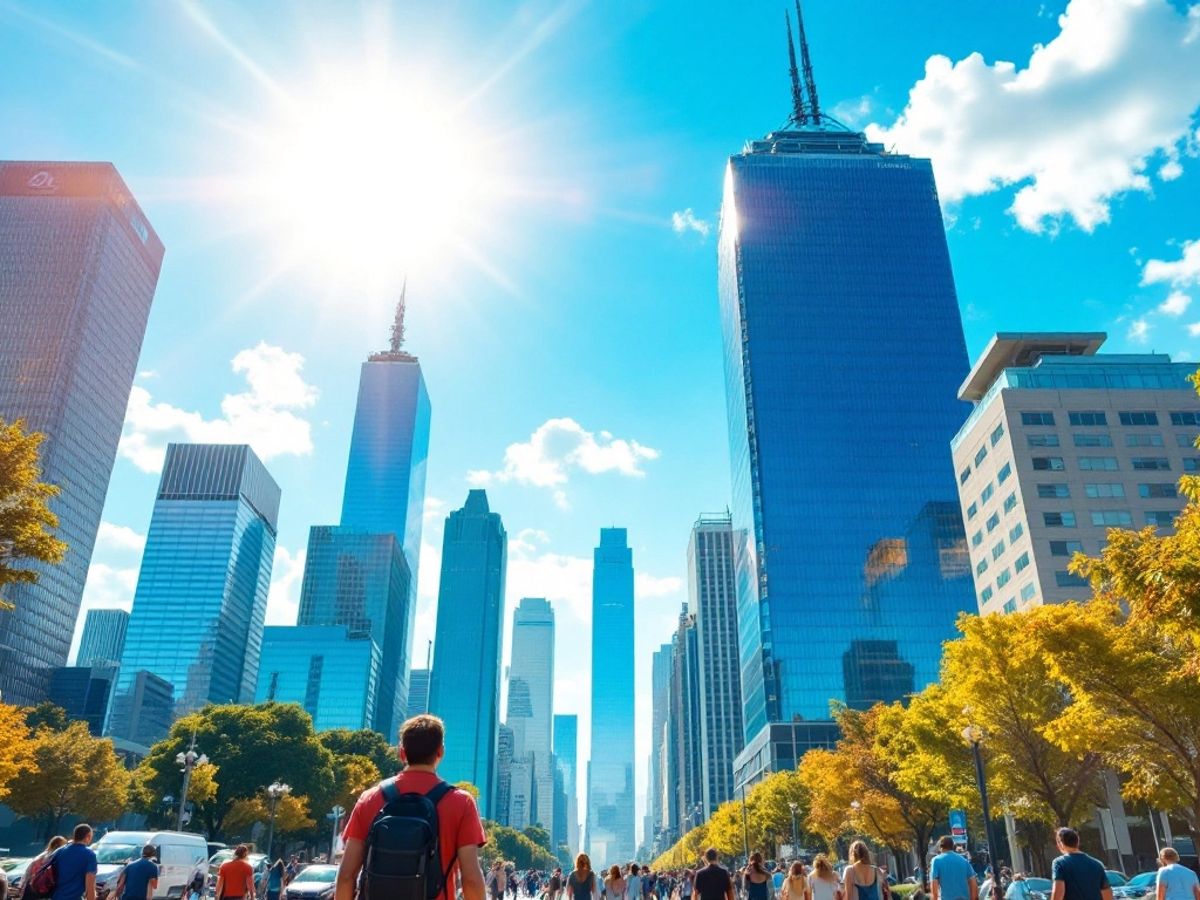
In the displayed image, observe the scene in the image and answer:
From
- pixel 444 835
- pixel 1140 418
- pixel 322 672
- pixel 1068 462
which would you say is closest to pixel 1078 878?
pixel 444 835

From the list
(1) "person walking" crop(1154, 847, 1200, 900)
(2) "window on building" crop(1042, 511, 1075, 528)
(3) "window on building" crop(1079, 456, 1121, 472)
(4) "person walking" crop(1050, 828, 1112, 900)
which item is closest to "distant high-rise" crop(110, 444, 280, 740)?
(2) "window on building" crop(1042, 511, 1075, 528)

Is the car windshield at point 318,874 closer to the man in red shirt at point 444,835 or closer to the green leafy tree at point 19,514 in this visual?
the green leafy tree at point 19,514

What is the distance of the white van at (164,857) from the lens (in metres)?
24.0

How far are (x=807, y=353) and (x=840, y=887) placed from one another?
13127 centimetres

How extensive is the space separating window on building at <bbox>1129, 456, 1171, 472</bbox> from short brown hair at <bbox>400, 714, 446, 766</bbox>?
85902mm

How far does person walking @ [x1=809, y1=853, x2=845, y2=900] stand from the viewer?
12688 millimetres

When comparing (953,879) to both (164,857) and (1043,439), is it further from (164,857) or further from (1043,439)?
(1043,439)

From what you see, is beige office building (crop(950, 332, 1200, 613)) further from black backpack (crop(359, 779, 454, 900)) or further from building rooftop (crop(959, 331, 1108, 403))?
black backpack (crop(359, 779, 454, 900))

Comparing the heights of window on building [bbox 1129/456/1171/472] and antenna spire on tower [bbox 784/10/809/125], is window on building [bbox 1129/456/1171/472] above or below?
below

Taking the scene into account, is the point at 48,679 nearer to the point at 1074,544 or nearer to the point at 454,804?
the point at 1074,544

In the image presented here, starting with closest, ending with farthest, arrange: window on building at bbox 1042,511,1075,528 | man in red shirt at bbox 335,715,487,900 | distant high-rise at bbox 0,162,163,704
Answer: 1. man in red shirt at bbox 335,715,487,900
2. window on building at bbox 1042,511,1075,528
3. distant high-rise at bbox 0,162,163,704

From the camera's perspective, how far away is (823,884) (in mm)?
12812

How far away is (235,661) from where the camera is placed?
18825cm

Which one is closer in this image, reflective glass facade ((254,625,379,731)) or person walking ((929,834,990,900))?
person walking ((929,834,990,900))
